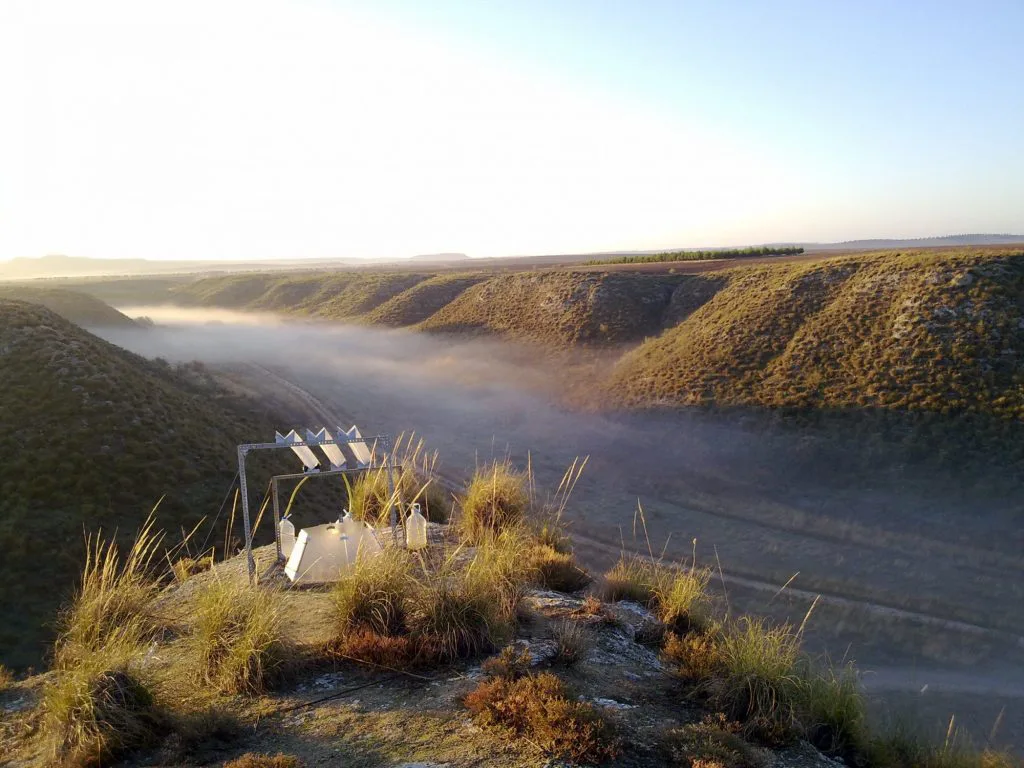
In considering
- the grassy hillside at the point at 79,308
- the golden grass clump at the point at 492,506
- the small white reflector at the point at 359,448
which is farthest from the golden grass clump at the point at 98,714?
the grassy hillside at the point at 79,308

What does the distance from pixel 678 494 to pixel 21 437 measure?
17.6 meters

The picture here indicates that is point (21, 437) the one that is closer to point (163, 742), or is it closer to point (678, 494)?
point (163, 742)

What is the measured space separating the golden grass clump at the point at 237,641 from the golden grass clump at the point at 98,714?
683 millimetres

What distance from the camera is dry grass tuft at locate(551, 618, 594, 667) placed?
6.05 meters

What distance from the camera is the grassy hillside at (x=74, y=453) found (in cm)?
1256

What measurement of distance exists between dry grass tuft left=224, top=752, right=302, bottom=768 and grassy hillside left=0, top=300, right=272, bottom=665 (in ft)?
27.9

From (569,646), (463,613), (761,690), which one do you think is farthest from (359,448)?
(761,690)

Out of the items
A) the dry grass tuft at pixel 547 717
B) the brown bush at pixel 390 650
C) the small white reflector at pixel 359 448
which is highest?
the small white reflector at pixel 359 448

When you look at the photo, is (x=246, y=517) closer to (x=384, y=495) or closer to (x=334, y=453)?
(x=334, y=453)

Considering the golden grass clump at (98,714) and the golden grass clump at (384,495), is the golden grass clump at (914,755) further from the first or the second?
the golden grass clump at (384,495)

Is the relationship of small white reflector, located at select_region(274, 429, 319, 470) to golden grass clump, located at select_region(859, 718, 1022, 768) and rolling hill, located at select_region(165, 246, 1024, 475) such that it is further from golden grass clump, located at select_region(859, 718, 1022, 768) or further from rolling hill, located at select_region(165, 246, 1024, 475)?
rolling hill, located at select_region(165, 246, 1024, 475)

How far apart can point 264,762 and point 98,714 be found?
1.42 metres

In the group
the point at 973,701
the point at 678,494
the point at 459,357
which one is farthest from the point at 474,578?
the point at 459,357

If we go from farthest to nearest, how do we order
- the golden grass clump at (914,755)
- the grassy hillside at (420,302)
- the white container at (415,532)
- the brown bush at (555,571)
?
the grassy hillside at (420,302)
the brown bush at (555,571)
the white container at (415,532)
the golden grass clump at (914,755)
